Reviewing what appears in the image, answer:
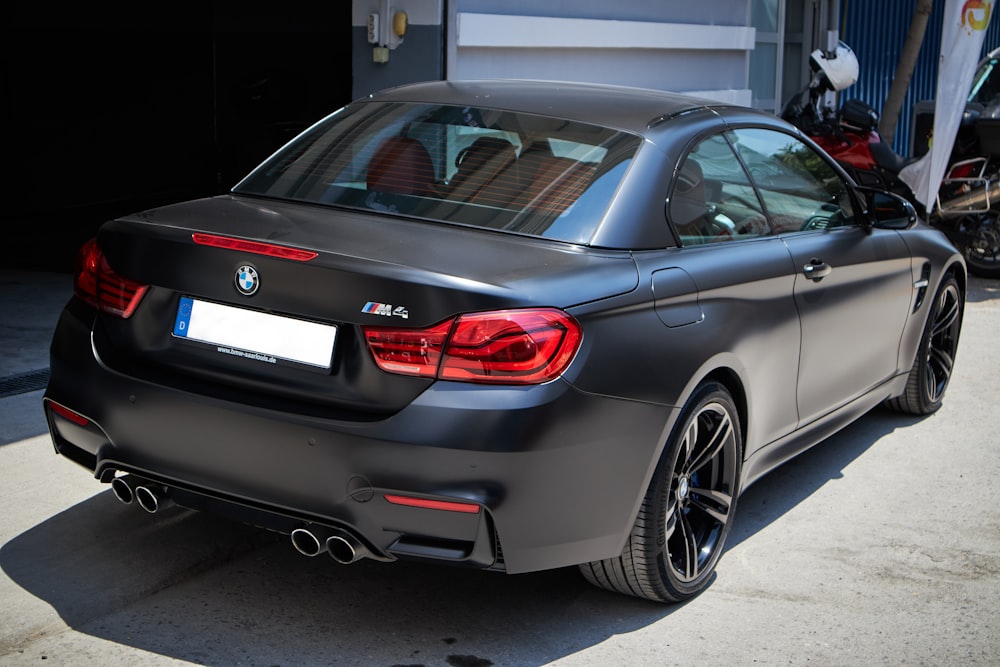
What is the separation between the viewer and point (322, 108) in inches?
613

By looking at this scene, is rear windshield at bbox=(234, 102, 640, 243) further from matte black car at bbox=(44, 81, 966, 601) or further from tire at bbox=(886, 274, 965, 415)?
tire at bbox=(886, 274, 965, 415)

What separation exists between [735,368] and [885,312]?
5.43 feet

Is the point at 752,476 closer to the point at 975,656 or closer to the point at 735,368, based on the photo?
the point at 735,368

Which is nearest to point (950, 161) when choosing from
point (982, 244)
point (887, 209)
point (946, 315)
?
point (982, 244)

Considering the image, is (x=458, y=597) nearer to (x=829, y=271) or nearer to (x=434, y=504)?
(x=434, y=504)

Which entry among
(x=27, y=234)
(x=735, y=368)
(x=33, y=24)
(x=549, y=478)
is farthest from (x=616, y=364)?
(x=33, y=24)

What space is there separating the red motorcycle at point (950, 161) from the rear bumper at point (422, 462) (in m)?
7.96

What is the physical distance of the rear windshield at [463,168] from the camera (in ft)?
12.8

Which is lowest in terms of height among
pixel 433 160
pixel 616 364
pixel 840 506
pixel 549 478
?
pixel 840 506

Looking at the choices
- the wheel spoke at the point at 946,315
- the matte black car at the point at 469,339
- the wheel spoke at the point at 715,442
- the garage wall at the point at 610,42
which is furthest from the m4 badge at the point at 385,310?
the garage wall at the point at 610,42

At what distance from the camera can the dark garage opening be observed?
39.8 ft

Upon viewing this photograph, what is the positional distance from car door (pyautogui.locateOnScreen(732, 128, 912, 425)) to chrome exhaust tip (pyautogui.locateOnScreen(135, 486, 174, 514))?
2310 mm

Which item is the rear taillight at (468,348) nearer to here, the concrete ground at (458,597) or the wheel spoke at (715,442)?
the concrete ground at (458,597)

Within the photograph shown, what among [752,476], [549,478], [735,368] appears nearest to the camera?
[549,478]
